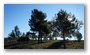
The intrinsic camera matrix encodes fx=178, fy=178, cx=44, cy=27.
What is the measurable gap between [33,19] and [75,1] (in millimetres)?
773

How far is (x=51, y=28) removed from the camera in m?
3.02

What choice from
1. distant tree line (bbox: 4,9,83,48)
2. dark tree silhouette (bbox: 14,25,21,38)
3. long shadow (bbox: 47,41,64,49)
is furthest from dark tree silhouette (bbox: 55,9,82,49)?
dark tree silhouette (bbox: 14,25,21,38)

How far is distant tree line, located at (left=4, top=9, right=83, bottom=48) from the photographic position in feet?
9.78

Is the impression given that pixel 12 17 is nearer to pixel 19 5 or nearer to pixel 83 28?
pixel 19 5

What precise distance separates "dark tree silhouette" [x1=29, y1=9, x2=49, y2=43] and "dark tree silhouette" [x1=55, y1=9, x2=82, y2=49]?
0.67 feet

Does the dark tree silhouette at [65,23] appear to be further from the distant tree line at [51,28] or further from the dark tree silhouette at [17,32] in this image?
the dark tree silhouette at [17,32]

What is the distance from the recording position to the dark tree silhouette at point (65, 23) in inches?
118

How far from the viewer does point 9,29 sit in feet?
9.73

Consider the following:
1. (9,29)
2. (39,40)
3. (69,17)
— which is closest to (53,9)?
(69,17)

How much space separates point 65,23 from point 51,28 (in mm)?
253

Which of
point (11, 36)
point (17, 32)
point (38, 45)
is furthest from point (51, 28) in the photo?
point (11, 36)

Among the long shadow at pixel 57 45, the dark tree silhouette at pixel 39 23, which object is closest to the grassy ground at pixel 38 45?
the long shadow at pixel 57 45

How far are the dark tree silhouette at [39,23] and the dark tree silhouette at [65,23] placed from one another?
21 centimetres

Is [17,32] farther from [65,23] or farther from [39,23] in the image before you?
[65,23]
